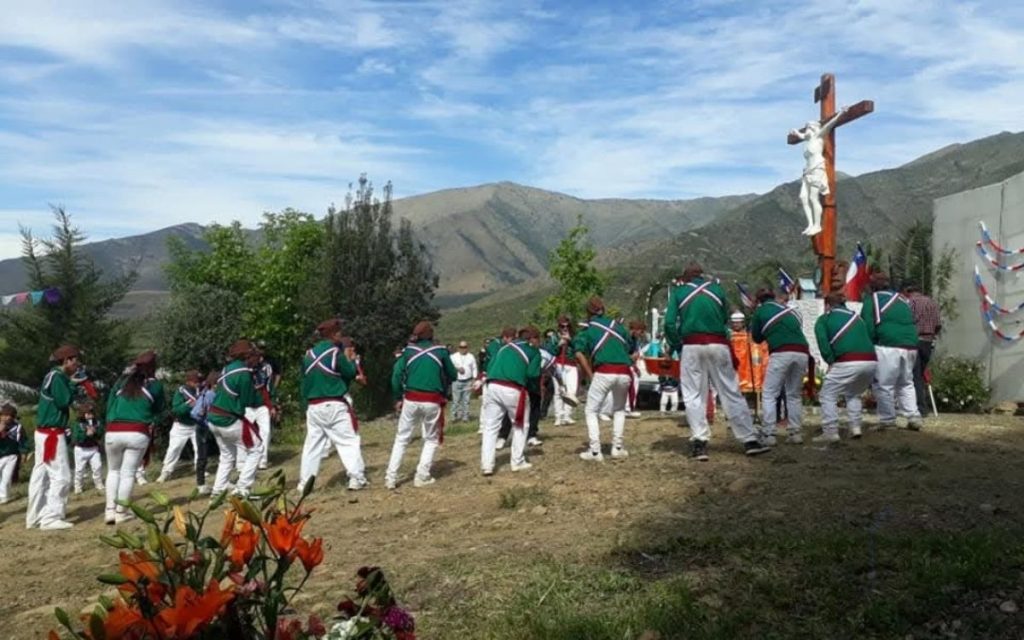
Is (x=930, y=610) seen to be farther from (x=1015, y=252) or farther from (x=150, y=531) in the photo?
(x=1015, y=252)

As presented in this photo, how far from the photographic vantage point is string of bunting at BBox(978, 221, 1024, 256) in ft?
48.8

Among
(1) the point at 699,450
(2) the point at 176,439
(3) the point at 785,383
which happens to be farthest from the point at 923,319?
(2) the point at 176,439

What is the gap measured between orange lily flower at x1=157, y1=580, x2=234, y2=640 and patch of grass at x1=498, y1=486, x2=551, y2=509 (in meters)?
6.33

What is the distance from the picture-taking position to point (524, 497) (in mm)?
8828

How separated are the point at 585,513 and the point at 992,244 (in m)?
10.6

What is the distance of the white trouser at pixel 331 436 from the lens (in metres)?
10.7

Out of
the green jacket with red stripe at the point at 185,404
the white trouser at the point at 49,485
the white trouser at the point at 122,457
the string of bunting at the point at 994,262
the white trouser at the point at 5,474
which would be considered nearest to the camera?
the white trouser at the point at 122,457

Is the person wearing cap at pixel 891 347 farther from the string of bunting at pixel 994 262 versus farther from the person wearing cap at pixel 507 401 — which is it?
the string of bunting at pixel 994 262

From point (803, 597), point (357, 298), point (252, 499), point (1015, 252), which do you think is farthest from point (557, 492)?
point (357, 298)

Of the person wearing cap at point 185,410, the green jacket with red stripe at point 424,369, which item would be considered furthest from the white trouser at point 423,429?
the person wearing cap at point 185,410

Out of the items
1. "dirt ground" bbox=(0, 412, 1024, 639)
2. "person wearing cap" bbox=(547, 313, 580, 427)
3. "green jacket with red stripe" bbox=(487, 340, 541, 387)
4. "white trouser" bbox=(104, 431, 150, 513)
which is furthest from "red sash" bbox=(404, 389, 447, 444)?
"person wearing cap" bbox=(547, 313, 580, 427)

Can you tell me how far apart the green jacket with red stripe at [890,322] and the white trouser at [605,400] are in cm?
287

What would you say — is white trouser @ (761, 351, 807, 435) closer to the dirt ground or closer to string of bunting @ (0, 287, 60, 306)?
the dirt ground

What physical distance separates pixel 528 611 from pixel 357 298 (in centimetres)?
2918
